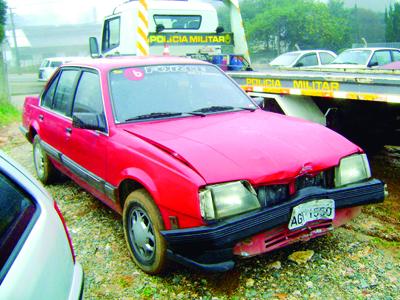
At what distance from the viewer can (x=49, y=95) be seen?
5258 mm

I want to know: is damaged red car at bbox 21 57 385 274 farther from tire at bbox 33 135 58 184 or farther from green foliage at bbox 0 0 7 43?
green foliage at bbox 0 0 7 43

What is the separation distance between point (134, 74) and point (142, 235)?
156cm

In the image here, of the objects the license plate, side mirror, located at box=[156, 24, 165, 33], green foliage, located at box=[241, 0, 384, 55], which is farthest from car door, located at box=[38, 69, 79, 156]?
green foliage, located at box=[241, 0, 384, 55]

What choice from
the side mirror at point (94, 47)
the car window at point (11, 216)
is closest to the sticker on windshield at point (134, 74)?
the car window at point (11, 216)

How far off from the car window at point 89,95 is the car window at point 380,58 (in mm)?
10242

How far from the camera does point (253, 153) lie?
119 inches

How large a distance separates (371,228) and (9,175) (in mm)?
3194

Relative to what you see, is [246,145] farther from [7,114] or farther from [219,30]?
[7,114]

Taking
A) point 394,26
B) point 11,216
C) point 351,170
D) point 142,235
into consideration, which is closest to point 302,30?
point 394,26

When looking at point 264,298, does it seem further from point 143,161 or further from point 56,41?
point 56,41

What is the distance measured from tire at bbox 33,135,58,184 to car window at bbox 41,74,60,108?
48 cm

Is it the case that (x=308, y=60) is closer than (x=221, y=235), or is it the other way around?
(x=221, y=235)

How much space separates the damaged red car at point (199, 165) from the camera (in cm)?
276

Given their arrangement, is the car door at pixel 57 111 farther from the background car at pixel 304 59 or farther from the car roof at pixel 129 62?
the background car at pixel 304 59
